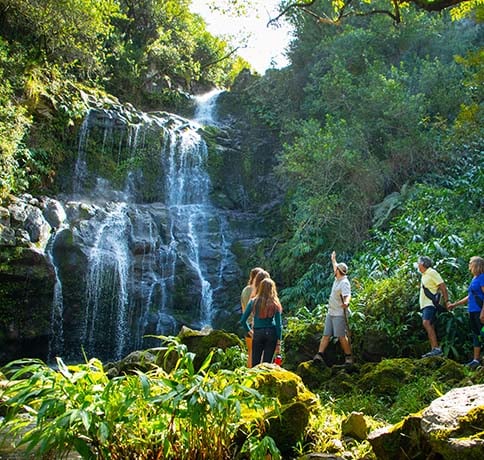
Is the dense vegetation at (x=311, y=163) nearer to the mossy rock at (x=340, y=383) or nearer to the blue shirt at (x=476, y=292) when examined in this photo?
the mossy rock at (x=340, y=383)

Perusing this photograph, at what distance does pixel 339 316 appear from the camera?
24.8ft

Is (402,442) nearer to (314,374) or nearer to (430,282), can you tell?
(314,374)

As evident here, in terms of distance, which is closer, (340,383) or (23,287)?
(340,383)

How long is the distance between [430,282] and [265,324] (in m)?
2.93

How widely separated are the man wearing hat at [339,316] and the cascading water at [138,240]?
788cm

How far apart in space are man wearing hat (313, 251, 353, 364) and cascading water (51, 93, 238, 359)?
7.88 m

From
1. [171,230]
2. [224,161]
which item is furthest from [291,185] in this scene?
[171,230]

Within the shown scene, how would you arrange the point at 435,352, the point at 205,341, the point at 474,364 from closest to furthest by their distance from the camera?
1. the point at 474,364
2. the point at 435,352
3. the point at 205,341

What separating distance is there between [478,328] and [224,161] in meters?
15.1

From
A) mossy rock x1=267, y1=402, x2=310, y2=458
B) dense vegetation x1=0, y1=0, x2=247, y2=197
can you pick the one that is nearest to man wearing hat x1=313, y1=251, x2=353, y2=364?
mossy rock x1=267, y1=402, x2=310, y2=458

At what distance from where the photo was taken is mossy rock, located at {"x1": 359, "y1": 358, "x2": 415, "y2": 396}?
20.7ft

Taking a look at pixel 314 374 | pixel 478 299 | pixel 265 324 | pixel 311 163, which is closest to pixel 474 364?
pixel 478 299

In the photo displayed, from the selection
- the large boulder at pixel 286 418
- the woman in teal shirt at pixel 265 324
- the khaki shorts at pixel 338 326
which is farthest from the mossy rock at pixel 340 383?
the large boulder at pixel 286 418

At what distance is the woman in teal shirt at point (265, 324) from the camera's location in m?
6.42
